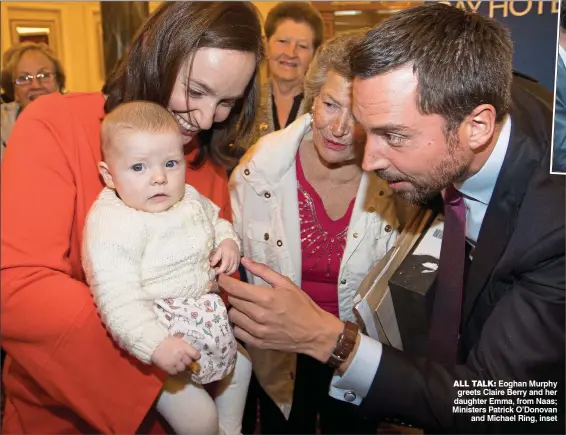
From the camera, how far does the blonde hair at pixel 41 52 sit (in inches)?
39.7

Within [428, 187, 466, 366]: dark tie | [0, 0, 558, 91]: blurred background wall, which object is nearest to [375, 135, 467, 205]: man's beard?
[428, 187, 466, 366]: dark tie

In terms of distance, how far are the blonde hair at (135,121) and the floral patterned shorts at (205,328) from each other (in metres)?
0.28

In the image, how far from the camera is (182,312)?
35.5 inches

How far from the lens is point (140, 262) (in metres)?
0.87

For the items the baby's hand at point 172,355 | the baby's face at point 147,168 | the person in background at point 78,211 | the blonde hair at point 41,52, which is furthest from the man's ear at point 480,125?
the blonde hair at point 41,52

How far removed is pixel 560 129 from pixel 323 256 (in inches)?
21.1

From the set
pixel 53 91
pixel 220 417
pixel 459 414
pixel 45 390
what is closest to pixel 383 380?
Answer: pixel 459 414

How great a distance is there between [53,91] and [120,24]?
22 cm

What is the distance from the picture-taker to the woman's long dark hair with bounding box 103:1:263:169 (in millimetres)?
927

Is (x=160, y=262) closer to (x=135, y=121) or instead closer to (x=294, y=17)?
(x=135, y=121)

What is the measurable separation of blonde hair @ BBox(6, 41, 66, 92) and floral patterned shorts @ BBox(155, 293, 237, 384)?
51cm

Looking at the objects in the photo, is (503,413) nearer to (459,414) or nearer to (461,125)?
(459,414)

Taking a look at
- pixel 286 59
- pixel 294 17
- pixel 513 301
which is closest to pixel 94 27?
pixel 294 17

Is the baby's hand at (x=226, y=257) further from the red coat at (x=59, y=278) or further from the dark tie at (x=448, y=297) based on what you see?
the dark tie at (x=448, y=297)
